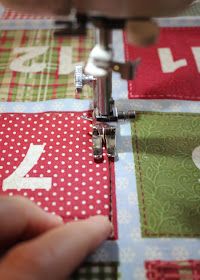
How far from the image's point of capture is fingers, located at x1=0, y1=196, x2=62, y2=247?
51 centimetres

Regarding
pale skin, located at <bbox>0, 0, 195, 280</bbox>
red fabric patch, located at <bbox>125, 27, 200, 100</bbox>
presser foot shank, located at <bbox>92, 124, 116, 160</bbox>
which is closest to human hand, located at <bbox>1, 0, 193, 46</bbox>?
pale skin, located at <bbox>0, 0, 195, 280</bbox>

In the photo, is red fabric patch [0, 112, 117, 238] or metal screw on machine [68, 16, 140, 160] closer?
metal screw on machine [68, 16, 140, 160]

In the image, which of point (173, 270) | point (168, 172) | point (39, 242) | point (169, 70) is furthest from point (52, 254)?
point (169, 70)

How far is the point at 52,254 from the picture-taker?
19.3 inches

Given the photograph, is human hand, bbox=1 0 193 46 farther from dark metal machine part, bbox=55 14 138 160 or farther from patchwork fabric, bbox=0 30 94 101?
patchwork fabric, bbox=0 30 94 101

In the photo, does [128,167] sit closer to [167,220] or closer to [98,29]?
[167,220]

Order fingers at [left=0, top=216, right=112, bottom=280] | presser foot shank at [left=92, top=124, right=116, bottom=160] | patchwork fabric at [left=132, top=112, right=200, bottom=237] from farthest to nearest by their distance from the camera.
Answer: presser foot shank at [left=92, top=124, right=116, bottom=160] < patchwork fabric at [left=132, top=112, right=200, bottom=237] < fingers at [left=0, top=216, right=112, bottom=280]

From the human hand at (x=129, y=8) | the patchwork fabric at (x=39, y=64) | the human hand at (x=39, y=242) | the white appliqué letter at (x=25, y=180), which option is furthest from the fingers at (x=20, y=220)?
the patchwork fabric at (x=39, y=64)

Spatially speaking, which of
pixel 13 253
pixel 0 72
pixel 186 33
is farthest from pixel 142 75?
pixel 13 253

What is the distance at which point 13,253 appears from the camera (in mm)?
497

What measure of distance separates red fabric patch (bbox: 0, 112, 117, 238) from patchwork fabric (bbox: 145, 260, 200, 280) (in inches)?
4.1

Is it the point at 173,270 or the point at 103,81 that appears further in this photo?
the point at 103,81

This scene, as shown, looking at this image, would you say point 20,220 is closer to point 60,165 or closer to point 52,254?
point 52,254

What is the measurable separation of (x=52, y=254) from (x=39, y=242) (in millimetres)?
A: 25
